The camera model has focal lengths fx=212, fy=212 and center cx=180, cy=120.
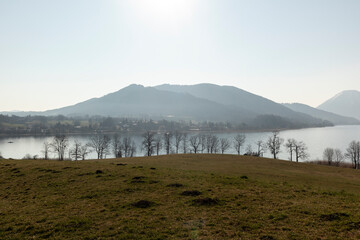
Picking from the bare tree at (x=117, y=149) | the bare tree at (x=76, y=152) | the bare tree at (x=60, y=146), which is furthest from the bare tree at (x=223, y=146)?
the bare tree at (x=60, y=146)

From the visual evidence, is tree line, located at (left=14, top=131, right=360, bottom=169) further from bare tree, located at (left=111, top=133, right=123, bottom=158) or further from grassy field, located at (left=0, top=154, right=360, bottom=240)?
grassy field, located at (left=0, top=154, right=360, bottom=240)

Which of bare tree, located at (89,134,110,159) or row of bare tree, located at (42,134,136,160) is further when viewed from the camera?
bare tree, located at (89,134,110,159)

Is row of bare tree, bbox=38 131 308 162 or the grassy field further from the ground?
the grassy field

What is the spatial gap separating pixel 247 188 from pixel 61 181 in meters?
20.1

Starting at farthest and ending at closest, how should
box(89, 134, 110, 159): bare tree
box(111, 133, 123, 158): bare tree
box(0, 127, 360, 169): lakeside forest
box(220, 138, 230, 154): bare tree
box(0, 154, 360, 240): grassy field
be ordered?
box(220, 138, 230, 154): bare tree
box(89, 134, 110, 159): bare tree
box(0, 127, 360, 169): lakeside forest
box(111, 133, 123, 158): bare tree
box(0, 154, 360, 240): grassy field

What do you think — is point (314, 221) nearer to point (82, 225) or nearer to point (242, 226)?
point (242, 226)

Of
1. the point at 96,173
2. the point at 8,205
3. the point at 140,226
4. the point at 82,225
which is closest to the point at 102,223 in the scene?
the point at 82,225

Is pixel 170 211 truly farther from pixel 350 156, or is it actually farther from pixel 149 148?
pixel 350 156

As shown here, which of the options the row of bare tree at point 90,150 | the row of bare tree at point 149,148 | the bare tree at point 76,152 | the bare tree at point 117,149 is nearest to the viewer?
the bare tree at point 76,152

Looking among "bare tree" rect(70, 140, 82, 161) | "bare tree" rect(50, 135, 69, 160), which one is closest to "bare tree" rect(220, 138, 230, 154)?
"bare tree" rect(70, 140, 82, 161)

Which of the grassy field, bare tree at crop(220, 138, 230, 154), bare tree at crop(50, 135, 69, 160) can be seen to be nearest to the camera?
the grassy field

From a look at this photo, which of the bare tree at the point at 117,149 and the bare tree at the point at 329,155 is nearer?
the bare tree at the point at 117,149

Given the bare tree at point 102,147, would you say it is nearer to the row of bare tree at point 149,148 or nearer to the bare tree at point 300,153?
the row of bare tree at point 149,148

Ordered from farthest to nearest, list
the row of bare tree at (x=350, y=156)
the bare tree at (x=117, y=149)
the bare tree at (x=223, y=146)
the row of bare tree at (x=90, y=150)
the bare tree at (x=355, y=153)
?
1. the bare tree at (x=223, y=146)
2. the row of bare tree at (x=90, y=150)
3. the bare tree at (x=117, y=149)
4. the row of bare tree at (x=350, y=156)
5. the bare tree at (x=355, y=153)
